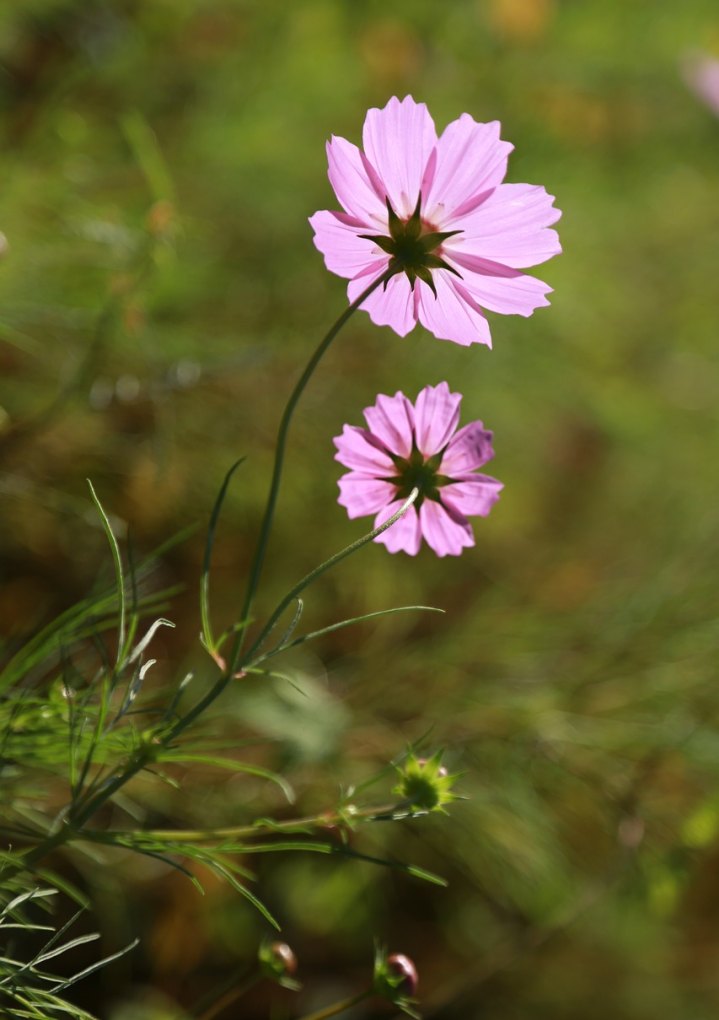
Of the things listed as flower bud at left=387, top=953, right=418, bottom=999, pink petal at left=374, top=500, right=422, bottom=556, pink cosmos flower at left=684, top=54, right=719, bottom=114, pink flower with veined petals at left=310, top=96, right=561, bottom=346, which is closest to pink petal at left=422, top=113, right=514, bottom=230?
pink flower with veined petals at left=310, top=96, right=561, bottom=346

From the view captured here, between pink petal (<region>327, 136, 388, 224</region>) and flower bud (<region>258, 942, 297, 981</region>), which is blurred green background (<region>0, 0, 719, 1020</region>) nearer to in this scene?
flower bud (<region>258, 942, 297, 981</region>)

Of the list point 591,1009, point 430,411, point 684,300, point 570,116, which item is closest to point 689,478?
point 684,300

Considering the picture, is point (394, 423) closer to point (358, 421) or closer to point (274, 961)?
point (274, 961)

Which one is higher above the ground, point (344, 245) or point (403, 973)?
point (344, 245)

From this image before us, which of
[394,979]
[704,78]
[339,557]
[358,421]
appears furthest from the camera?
[704,78]

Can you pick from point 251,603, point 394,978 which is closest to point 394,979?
point 394,978

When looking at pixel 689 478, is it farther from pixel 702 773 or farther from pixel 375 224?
pixel 375 224

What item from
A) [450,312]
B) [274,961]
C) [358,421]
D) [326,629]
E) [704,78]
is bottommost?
[274,961]
